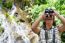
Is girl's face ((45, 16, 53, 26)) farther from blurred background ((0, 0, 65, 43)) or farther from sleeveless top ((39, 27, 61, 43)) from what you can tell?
blurred background ((0, 0, 65, 43))

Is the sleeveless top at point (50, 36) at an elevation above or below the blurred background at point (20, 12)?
above

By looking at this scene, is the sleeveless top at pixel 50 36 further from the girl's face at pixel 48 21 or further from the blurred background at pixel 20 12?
the blurred background at pixel 20 12

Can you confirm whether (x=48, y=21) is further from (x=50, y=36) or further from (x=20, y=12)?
(x=20, y=12)

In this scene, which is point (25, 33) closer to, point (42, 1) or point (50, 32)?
point (42, 1)

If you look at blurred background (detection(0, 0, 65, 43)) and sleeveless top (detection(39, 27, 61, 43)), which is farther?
blurred background (detection(0, 0, 65, 43))

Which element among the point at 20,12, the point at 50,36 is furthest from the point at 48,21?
the point at 20,12

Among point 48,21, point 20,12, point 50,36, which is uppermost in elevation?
point 48,21

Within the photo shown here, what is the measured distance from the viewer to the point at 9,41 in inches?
350

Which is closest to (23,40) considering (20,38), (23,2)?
(20,38)

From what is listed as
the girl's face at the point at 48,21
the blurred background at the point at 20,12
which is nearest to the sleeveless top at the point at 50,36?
the girl's face at the point at 48,21

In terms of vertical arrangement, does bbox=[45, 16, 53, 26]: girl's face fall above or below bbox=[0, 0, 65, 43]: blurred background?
above

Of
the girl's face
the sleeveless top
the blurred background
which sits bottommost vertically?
the blurred background

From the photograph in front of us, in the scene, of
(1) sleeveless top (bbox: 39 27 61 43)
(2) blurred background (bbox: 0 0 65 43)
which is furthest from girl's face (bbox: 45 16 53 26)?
(2) blurred background (bbox: 0 0 65 43)

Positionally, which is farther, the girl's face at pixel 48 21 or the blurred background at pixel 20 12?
the blurred background at pixel 20 12
